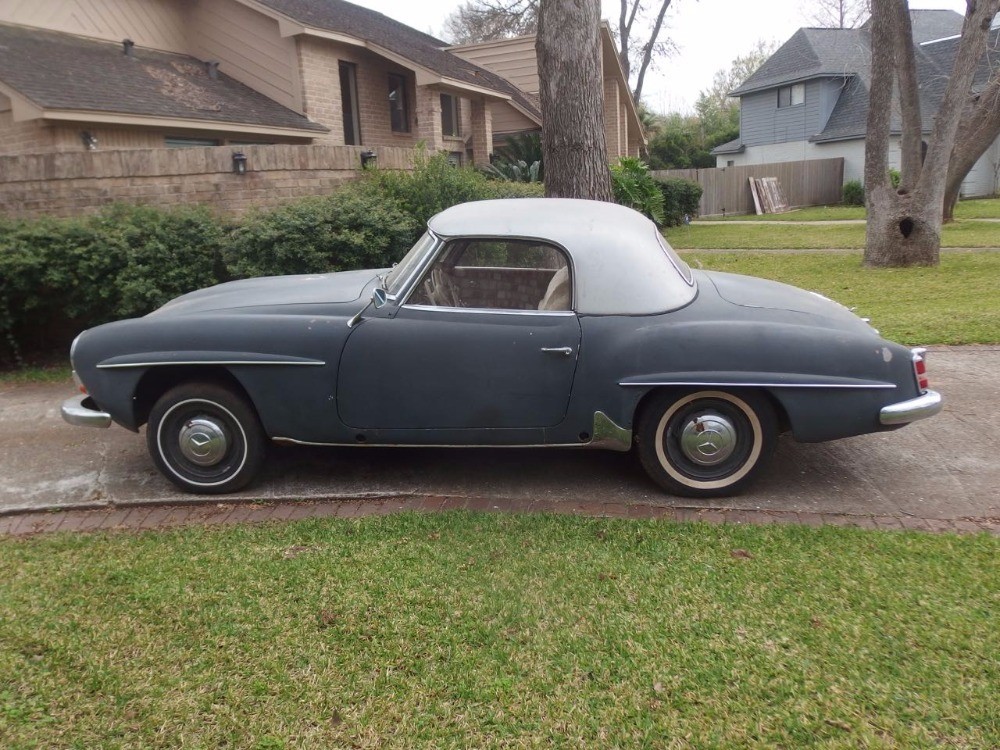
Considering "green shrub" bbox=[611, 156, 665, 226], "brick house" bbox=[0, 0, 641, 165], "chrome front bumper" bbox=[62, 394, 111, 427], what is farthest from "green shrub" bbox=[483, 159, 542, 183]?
"chrome front bumper" bbox=[62, 394, 111, 427]

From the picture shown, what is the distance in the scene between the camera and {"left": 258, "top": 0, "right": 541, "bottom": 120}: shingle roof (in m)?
16.2

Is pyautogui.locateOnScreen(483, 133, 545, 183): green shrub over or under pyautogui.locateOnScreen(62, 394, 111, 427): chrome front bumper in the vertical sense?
over

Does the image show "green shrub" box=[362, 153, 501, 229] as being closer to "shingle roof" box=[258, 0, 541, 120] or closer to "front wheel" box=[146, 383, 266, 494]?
"front wheel" box=[146, 383, 266, 494]

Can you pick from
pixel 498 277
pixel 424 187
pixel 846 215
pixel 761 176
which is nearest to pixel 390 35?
pixel 424 187

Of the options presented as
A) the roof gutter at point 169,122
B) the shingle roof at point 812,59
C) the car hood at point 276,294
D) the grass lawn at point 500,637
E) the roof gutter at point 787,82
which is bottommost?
the grass lawn at point 500,637

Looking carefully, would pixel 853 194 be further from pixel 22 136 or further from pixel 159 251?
pixel 159 251

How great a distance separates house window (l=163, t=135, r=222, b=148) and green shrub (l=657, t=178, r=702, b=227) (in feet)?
39.4

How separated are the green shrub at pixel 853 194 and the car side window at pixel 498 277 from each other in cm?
2763

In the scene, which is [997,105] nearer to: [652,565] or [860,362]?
[860,362]

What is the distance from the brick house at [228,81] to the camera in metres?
11.7

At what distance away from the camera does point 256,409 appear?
4.44 metres

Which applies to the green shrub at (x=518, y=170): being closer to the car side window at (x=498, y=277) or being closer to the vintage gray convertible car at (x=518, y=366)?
the car side window at (x=498, y=277)

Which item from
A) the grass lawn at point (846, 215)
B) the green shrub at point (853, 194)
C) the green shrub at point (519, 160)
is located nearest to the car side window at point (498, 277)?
the green shrub at point (519, 160)

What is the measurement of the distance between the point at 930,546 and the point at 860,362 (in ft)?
3.13
